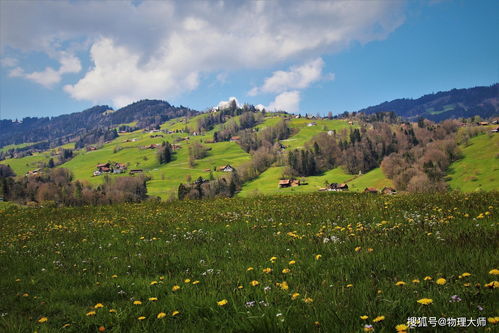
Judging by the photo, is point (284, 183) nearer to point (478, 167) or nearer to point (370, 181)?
point (370, 181)

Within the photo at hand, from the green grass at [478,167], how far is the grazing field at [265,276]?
138505 millimetres

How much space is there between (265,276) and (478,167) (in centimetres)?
18493

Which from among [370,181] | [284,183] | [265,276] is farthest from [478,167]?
[265,276]

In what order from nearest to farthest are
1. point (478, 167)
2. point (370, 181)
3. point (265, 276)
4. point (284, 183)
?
point (265, 276) < point (478, 167) < point (370, 181) < point (284, 183)

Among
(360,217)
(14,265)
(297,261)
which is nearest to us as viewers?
(297,261)

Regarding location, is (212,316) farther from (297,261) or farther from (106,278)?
(106,278)

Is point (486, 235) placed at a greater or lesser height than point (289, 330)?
lesser

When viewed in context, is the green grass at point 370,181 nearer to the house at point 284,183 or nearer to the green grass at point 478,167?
the green grass at point 478,167

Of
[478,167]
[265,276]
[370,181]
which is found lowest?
[370,181]

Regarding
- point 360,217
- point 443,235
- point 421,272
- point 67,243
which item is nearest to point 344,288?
point 421,272

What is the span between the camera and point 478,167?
503ft

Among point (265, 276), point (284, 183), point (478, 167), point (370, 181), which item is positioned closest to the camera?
point (265, 276)

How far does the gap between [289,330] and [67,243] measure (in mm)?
10960

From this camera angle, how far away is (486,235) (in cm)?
683
